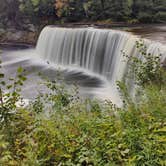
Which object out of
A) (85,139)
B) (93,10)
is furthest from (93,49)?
(85,139)

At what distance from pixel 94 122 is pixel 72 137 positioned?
11.5 inches

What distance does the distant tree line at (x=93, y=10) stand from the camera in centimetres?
A: 1781

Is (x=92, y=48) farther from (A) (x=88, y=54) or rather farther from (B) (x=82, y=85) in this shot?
(B) (x=82, y=85)

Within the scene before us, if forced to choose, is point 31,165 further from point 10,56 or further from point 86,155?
point 10,56

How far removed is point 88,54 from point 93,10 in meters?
6.13

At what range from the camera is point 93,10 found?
18516 mm

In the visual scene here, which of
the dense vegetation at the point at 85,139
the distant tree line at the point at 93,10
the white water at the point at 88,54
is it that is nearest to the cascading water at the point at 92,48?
the white water at the point at 88,54

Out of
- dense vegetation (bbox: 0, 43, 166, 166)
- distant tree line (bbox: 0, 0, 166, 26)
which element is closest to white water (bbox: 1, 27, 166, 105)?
distant tree line (bbox: 0, 0, 166, 26)

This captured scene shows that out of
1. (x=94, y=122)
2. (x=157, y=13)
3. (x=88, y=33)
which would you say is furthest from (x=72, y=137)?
(x=157, y=13)

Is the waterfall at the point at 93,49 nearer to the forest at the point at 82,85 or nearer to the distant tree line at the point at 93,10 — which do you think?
the forest at the point at 82,85

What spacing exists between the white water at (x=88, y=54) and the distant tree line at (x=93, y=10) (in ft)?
9.89

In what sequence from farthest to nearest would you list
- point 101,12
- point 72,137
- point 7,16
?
point 7,16
point 101,12
point 72,137

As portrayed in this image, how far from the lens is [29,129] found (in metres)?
3.62

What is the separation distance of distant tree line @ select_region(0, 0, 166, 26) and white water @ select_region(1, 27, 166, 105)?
119 inches
